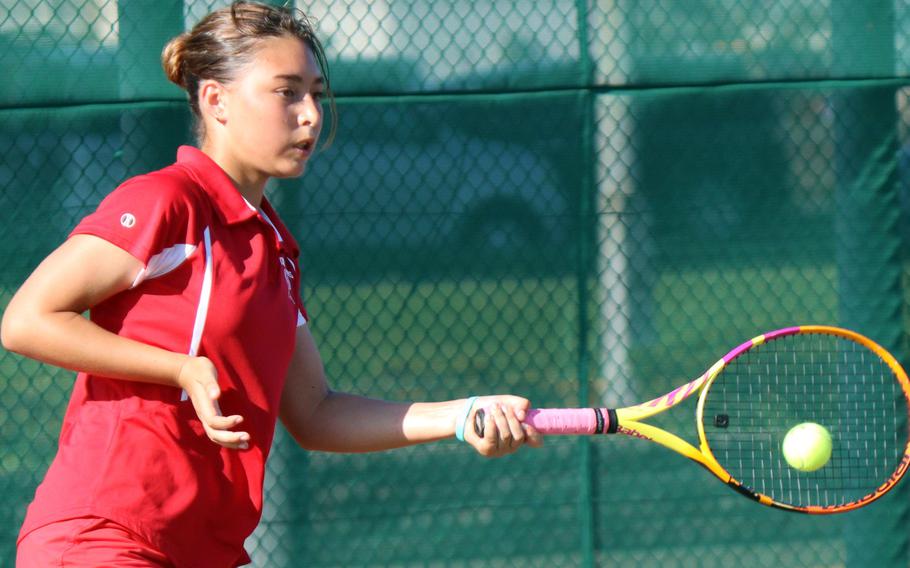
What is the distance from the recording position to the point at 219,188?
1.95m

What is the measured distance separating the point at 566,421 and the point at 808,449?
926 mm

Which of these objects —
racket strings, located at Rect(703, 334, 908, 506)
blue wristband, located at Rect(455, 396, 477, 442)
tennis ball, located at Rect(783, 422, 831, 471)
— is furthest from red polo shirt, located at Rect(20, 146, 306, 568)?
racket strings, located at Rect(703, 334, 908, 506)

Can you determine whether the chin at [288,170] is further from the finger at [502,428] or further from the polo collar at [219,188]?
the finger at [502,428]

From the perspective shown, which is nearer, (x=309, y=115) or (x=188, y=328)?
(x=188, y=328)

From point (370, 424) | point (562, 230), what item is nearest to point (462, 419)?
point (370, 424)

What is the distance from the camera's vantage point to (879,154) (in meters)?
3.85

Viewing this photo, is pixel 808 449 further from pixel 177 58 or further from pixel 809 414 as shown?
pixel 177 58

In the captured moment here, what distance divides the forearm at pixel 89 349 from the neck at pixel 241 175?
386mm

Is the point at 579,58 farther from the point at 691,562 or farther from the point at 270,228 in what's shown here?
the point at 270,228

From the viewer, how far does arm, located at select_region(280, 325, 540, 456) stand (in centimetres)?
218

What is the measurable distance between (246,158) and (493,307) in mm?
1827

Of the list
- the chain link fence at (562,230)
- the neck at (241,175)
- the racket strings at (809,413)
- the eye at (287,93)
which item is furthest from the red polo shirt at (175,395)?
the racket strings at (809,413)

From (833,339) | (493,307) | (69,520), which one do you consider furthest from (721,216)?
(69,520)

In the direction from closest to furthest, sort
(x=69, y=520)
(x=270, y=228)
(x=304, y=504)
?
(x=69, y=520) → (x=270, y=228) → (x=304, y=504)
